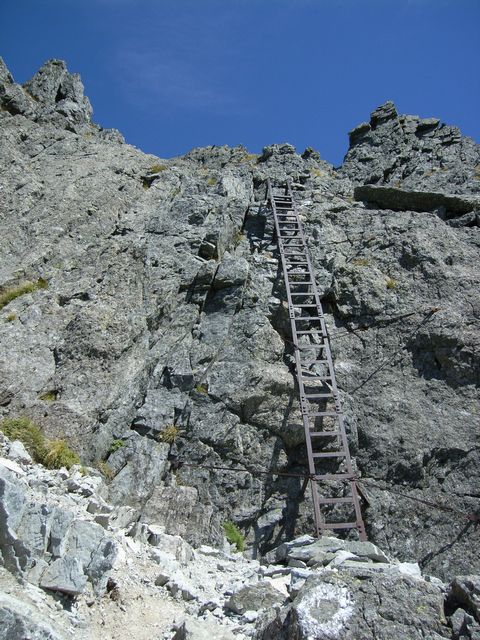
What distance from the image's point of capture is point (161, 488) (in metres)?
10.0

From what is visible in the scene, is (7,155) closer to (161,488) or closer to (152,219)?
(152,219)

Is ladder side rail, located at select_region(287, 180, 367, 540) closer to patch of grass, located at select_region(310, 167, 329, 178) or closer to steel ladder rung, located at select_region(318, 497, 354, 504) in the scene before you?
steel ladder rung, located at select_region(318, 497, 354, 504)

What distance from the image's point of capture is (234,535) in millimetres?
9961

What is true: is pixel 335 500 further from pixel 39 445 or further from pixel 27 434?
pixel 27 434

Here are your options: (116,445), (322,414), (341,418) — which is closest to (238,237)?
(322,414)

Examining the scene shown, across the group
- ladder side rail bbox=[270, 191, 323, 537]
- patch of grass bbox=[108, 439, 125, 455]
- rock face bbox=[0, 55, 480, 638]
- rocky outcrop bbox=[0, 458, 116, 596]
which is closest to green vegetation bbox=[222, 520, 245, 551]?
rock face bbox=[0, 55, 480, 638]

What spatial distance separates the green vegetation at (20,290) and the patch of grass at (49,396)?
10.4 feet

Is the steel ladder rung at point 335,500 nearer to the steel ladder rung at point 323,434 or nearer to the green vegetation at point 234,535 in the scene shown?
the steel ladder rung at point 323,434

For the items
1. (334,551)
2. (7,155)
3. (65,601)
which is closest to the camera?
(65,601)

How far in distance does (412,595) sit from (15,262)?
12768mm

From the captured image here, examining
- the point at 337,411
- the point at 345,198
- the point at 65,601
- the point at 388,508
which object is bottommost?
the point at 65,601

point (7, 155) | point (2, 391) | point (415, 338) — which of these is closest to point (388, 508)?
point (415, 338)

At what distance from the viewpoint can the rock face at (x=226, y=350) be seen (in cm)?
1016

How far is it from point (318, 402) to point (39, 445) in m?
6.28
